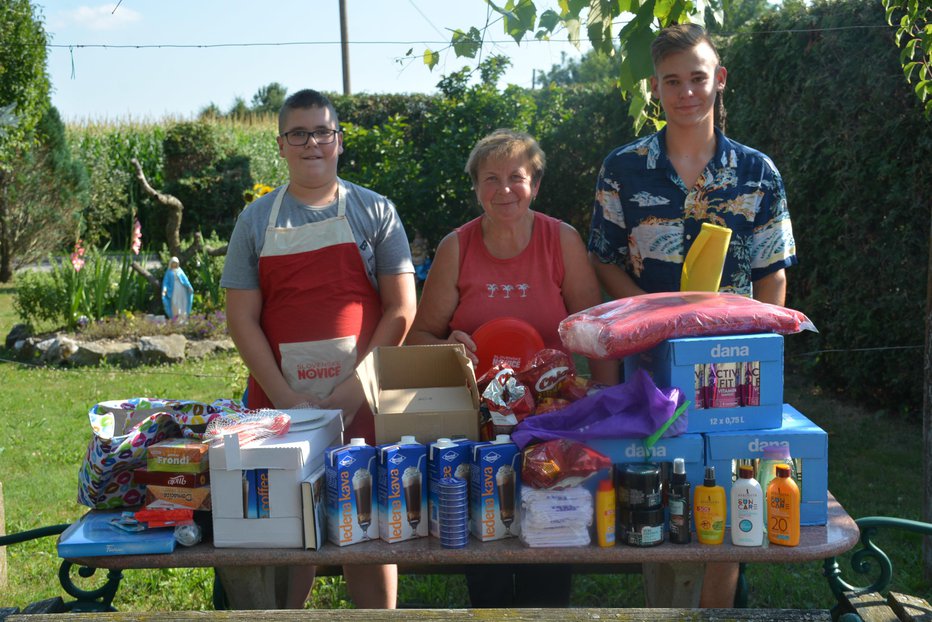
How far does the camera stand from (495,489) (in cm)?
207

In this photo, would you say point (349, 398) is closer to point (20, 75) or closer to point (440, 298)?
point (440, 298)

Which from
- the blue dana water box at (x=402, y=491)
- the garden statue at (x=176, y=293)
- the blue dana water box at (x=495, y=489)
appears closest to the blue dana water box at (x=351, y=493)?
the blue dana water box at (x=402, y=491)

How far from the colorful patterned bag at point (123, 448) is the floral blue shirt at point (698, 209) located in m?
1.37

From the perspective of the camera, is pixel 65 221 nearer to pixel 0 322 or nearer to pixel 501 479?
pixel 0 322

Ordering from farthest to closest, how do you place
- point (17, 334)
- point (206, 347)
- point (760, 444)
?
point (17, 334), point (206, 347), point (760, 444)

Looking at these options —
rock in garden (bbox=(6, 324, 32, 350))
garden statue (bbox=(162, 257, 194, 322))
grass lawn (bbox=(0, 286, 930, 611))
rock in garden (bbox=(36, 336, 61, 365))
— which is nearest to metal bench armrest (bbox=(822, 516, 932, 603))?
grass lawn (bbox=(0, 286, 930, 611))

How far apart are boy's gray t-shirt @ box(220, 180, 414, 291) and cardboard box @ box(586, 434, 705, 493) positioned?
3.52 ft

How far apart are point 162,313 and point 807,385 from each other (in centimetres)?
719

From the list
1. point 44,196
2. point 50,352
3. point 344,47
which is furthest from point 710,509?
point 344,47

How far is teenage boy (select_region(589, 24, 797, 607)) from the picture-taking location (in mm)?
2594

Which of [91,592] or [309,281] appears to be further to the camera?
[309,281]

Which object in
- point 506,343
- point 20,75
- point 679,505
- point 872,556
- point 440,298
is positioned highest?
point 20,75

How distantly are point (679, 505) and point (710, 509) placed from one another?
0.24 feet

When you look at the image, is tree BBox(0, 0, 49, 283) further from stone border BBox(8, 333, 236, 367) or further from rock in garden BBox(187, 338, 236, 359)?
rock in garden BBox(187, 338, 236, 359)
